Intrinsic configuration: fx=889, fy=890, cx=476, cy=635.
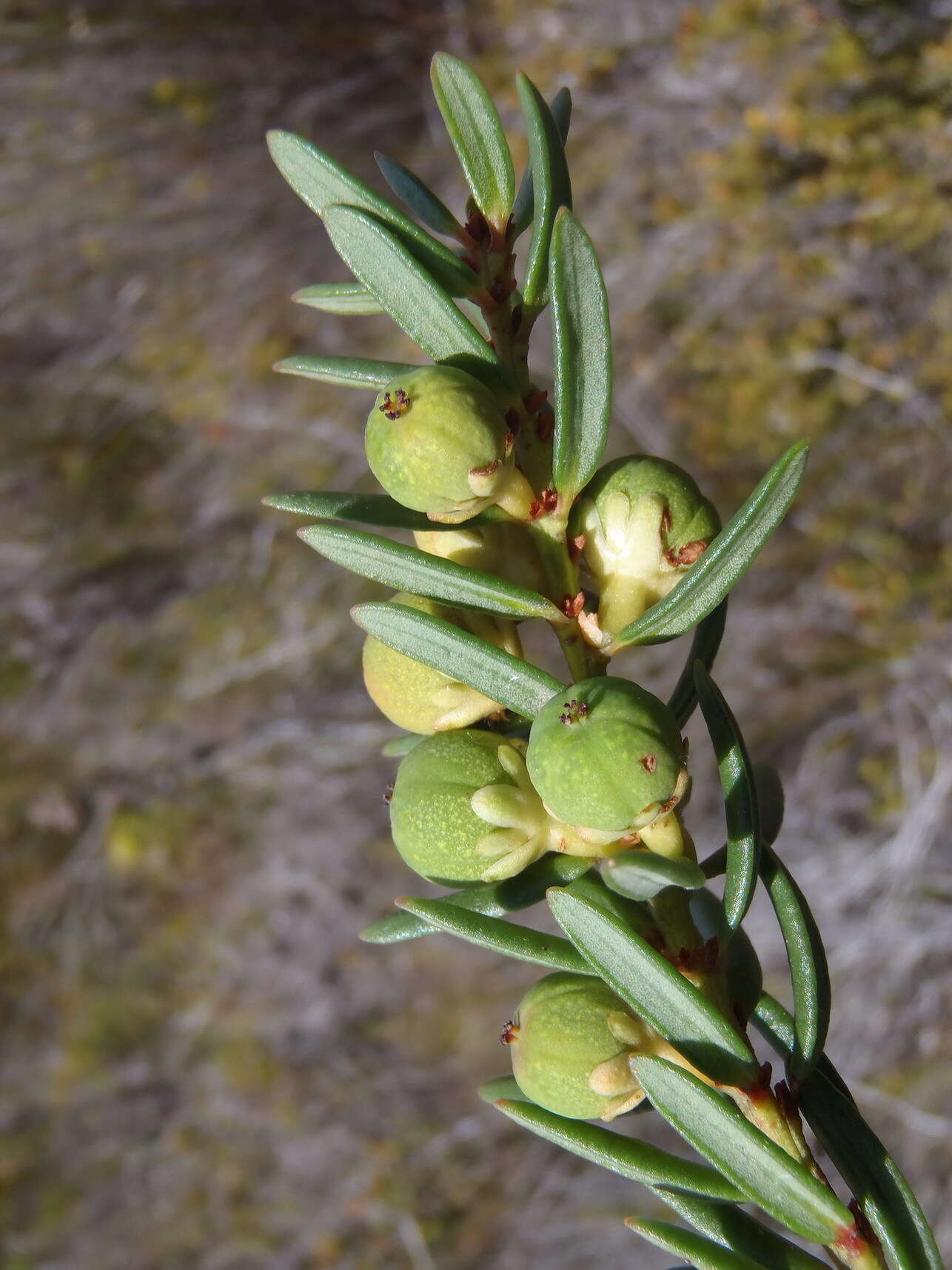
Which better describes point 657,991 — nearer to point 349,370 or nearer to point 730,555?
point 730,555

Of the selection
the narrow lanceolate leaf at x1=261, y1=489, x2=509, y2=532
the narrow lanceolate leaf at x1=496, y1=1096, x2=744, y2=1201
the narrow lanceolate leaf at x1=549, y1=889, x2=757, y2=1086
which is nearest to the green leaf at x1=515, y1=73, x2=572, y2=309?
the narrow lanceolate leaf at x1=261, y1=489, x2=509, y2=532

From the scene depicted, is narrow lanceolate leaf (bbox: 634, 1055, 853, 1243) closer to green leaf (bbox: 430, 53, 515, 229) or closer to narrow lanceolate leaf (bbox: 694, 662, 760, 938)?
narrow lanceolate leaf (bbox: 694, 662, 760, 938)

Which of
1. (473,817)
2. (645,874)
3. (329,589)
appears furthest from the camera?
(329,589)

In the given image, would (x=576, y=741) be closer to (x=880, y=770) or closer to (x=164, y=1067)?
(x=880, y=770)

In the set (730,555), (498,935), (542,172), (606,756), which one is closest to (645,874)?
(606,756)

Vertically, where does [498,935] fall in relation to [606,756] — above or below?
below

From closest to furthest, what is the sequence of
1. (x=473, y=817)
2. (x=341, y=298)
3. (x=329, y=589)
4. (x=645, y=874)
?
(x=645, y=874), (x=473, y=817), (x=341, y=298), (x=329, y=589)

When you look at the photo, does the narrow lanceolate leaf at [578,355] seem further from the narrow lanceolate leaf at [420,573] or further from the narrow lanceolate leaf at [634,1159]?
the narrow lanceolate leaf at [634,1159]
